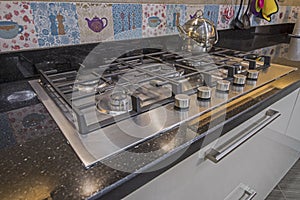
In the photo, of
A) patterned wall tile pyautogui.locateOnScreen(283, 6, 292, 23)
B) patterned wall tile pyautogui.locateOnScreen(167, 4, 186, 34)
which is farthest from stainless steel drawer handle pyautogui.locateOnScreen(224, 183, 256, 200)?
patterned wall tile pyautogui.locateOnScreen(283, 6, 292, 23)

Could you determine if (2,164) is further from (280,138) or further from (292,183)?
(292,183)

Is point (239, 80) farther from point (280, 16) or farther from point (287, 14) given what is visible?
point (287, 14)

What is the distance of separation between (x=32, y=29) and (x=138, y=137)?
1.88 feet

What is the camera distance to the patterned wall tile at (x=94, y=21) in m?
0.83

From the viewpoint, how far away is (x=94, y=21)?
87 cm

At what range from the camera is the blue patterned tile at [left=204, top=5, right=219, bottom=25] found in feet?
4.12

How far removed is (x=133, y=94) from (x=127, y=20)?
0.48 metres

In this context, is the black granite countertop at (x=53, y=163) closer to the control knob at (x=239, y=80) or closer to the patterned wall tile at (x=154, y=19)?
the control knob at (x=239, y=80)

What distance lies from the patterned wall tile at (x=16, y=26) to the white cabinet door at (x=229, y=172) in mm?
636

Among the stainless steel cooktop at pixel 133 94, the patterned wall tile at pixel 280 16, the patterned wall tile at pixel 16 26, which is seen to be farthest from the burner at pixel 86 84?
the patterned wall tile at pixel 280 16

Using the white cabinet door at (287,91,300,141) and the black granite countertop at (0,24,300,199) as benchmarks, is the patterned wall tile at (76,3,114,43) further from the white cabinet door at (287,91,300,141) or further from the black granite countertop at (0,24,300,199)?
the white cabinet door at (287,91,300,141)

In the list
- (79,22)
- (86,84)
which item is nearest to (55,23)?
(79,22)

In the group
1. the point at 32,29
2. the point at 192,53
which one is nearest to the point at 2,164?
the point at 32,29

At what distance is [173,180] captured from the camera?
48cm
